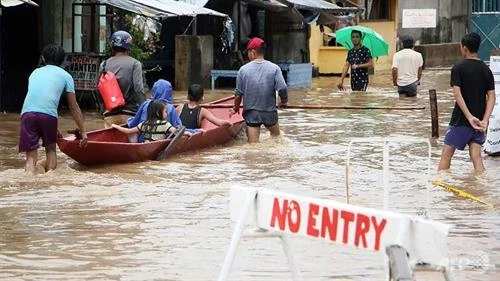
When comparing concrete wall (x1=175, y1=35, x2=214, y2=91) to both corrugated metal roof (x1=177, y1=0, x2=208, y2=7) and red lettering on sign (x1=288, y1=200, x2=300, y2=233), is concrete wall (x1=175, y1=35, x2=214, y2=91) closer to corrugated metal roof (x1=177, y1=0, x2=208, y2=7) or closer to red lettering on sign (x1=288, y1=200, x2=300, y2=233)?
corrugated metal roof (x1=177, y1=0, x2=208, y2=7)

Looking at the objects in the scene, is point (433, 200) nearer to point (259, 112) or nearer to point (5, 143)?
point (259, 112)

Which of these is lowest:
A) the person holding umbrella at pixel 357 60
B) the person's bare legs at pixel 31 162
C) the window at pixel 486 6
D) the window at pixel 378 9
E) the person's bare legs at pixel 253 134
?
the person's bare legs at pixel 31 162

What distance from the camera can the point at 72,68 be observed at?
19.0 metres

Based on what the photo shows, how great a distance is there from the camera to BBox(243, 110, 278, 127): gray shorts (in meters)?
14.3

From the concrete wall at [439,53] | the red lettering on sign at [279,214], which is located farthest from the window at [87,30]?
the concrete wall at [439,53]

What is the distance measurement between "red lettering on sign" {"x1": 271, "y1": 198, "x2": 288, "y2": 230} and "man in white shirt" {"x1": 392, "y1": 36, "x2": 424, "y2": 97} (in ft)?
54.3

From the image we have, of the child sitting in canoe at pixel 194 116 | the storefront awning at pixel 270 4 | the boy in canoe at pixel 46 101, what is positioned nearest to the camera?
the boy in canoe at pixel 46 101

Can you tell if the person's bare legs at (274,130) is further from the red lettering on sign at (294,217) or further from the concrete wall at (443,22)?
the concrete wall at (443,22)

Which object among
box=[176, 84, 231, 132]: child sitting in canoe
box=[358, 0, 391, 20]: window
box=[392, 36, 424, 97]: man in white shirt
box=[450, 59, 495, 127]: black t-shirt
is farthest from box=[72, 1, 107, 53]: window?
box=[358, 0, 391, 20]: window

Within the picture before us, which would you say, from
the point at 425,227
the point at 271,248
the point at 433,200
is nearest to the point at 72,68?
the point at 433,200

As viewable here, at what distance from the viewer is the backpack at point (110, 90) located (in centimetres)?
1323

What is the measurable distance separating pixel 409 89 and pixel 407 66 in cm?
97

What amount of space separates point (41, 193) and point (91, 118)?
301 inches

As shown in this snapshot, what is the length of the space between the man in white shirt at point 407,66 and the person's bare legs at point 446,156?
30.6ft
